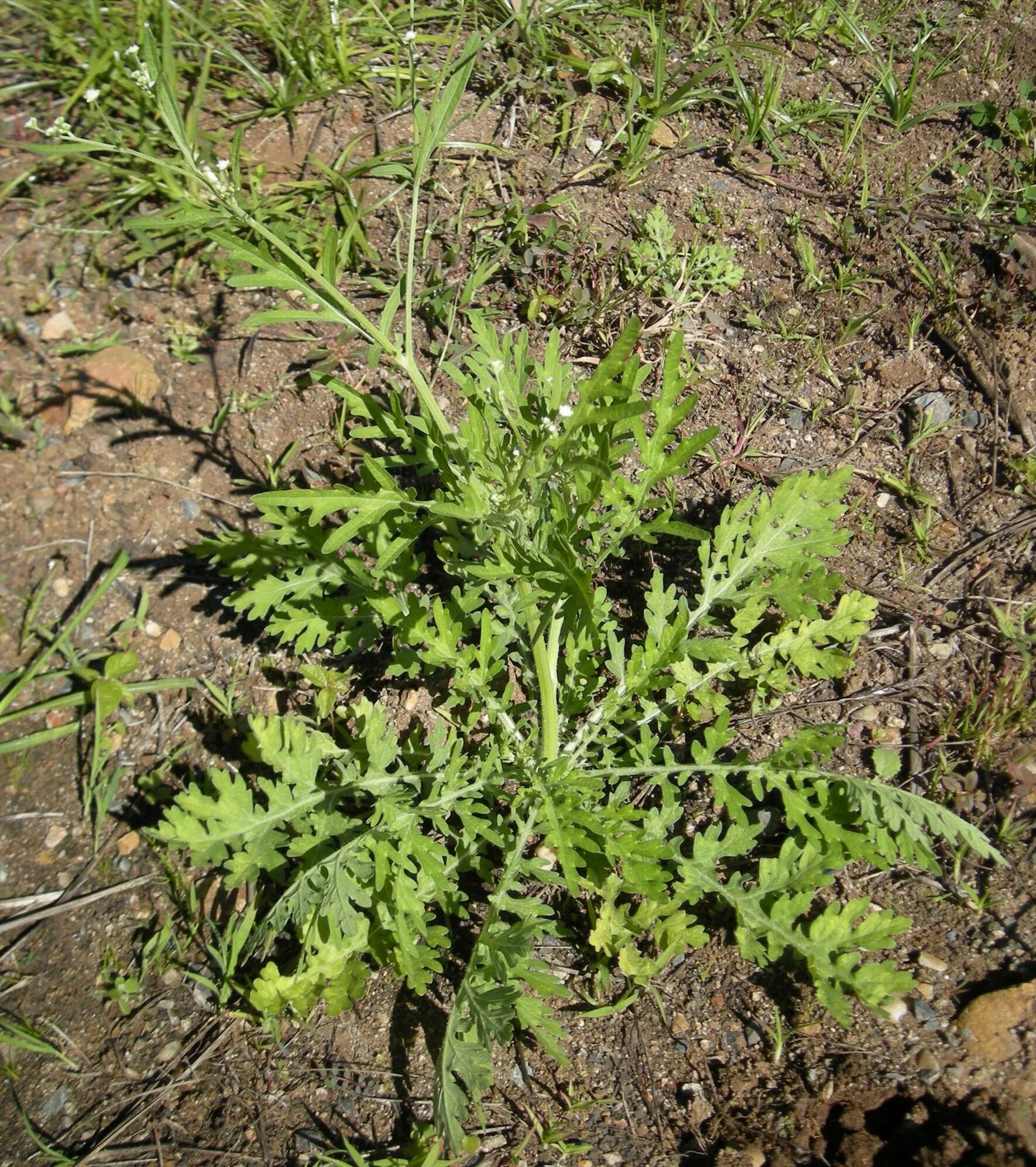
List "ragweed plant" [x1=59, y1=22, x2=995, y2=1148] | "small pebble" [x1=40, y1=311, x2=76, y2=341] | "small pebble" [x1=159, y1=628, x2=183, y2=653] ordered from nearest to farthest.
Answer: "ragweed plant" [x1=59, y1=22, x2=995, y2=1148] → "small pebble" [x1=159, y1=628, x2=183, y2=653] → "small pebble" [x1=40, y1=311, x2=76, y2=341]

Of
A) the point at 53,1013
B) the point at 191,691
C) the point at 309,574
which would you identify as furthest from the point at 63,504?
the point at 53,1013

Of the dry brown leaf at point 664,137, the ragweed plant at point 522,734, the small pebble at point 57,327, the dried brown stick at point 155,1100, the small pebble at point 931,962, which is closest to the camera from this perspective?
the ragweed plant at point 522,734

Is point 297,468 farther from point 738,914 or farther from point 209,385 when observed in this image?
point 738,914

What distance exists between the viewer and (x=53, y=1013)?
2590 millimetres

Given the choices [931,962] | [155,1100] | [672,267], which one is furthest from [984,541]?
[155,1100]

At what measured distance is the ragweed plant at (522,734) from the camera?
2.18 metres

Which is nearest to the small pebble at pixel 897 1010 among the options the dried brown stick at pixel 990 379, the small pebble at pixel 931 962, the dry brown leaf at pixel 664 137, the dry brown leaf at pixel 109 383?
the small pebble at pixel 931 962

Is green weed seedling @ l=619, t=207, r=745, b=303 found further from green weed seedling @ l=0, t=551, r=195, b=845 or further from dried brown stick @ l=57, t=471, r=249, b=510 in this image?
green weed seedling @ l=0, t=551, r=195, b=845

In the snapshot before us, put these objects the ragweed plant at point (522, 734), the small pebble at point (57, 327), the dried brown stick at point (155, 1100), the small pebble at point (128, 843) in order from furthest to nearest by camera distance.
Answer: the small pebble at point (57, 327)
the small pebble at point (128, 843)
the dried brown stick at point (155, 1100)
the ragweed plant at point (522, 734)

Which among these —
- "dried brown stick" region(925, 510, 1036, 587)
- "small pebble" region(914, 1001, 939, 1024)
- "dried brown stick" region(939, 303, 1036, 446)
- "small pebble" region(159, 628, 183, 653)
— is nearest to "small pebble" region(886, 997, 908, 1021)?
"small pebble" region(914, 1001, 939, 1024)

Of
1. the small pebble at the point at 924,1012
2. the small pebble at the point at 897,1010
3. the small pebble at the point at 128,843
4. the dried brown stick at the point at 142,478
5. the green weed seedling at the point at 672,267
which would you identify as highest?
the green weed seedling at the point at 672,267

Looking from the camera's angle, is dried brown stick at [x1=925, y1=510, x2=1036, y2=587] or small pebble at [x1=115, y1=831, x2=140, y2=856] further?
dried brown stick at [x1=925, y1=510, x2=1036, y2=587]

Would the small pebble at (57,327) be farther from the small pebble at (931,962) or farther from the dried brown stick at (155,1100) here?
the small pebble at (931,962)

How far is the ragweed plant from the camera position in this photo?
2.18 metres
